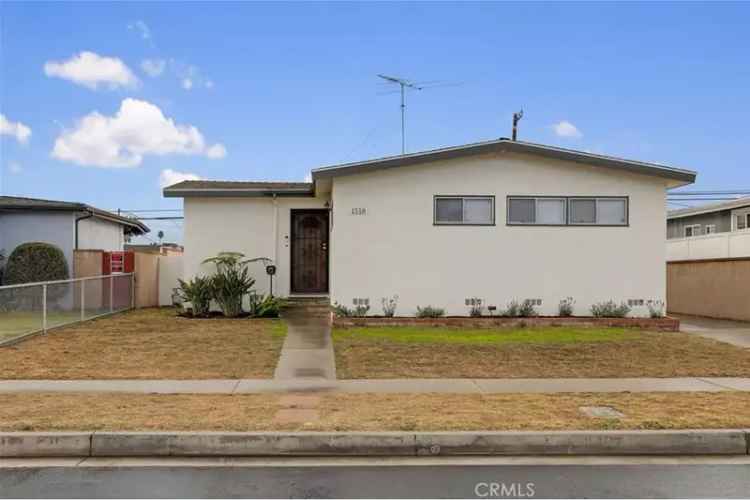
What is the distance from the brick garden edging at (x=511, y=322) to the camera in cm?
1462

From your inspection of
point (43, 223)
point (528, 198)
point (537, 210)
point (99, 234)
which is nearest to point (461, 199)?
point (528, 198)

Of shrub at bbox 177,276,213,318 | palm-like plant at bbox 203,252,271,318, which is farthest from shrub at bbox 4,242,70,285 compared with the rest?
palm-like plant at bbox 203,252,271,318

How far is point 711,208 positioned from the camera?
26766 millimetres

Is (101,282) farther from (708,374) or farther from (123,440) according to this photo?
(708,374)

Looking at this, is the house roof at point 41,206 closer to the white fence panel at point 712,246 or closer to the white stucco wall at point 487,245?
the white stucco wall at point 487,245

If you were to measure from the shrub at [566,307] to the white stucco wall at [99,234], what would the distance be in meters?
14.4

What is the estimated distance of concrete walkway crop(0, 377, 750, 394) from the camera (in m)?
8.62

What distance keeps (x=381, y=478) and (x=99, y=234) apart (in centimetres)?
1887

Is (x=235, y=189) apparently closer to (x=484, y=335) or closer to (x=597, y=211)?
(x=484, y=335)

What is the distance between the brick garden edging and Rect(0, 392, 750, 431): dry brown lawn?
20.6 feet

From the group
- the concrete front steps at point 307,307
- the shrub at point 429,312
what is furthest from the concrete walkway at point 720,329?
the concrete front steps at point 307,307

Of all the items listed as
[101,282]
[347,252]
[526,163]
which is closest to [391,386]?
[347,252]

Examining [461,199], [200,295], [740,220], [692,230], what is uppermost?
[740,220]

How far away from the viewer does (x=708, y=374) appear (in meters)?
9.95
